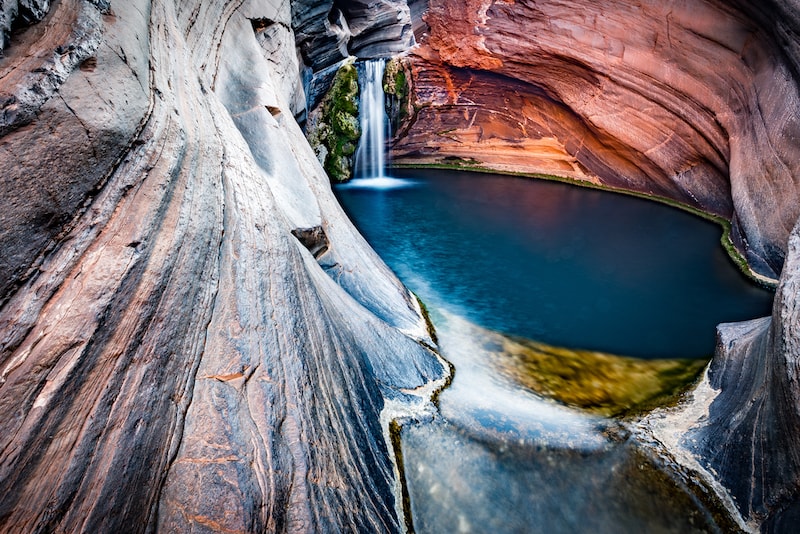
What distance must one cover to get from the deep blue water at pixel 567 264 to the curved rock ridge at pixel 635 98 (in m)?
1.15

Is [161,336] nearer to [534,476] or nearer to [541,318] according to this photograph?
[534,476]

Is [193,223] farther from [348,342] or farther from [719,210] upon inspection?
[719,210]

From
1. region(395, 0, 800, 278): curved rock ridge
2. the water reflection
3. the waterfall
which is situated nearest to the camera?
the water reflection

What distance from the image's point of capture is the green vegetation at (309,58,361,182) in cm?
1330

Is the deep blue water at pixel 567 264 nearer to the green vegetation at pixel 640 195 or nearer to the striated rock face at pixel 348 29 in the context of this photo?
the green vegetation at pixel 640 195

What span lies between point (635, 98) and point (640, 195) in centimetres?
275

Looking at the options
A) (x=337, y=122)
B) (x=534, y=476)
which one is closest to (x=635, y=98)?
(x=337, y=122)

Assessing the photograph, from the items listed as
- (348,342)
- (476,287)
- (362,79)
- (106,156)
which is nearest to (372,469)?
(348,342)

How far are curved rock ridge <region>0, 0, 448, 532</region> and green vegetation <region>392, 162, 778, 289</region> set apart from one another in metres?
7.77

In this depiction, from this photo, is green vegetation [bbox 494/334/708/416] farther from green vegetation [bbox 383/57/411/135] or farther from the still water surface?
green vegetation [bbox 383/57/411/135]

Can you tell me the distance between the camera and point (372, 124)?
14.4 metres

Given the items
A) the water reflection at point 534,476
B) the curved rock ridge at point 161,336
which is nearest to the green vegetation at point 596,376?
the water reflection at point 534,476

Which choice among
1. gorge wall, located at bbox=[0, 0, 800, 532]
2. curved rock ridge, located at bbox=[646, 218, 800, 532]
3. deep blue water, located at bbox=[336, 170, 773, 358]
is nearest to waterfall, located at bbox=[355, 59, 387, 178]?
deep blue water, located at bbox=[336, 170, 773, 358]

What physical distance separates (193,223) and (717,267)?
9.32 meters
